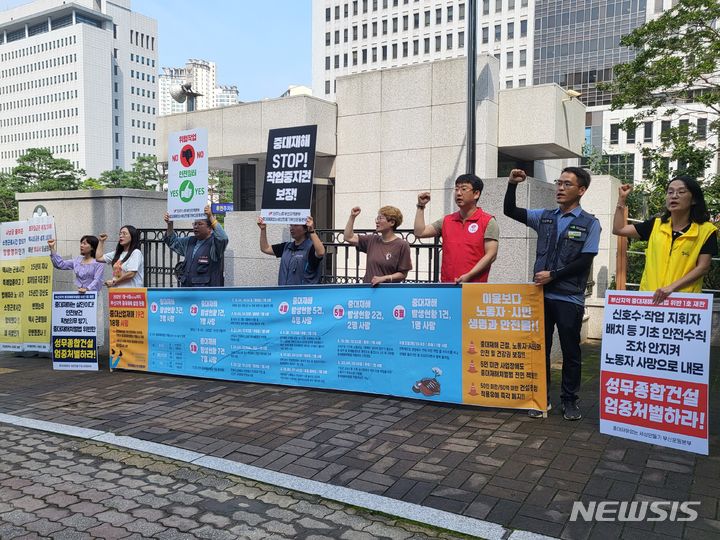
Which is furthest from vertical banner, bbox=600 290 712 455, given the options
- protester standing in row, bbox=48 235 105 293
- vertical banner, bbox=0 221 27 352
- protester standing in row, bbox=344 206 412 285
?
vertical banner, bbox=0 221 27 352

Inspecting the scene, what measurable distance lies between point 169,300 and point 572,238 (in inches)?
188

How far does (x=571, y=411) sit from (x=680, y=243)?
170cm

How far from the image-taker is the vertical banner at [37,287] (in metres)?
9.43

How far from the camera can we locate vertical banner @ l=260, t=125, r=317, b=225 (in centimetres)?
697

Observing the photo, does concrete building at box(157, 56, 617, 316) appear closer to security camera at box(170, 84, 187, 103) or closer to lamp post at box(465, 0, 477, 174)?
security camera at box(170, 84, 187, 103)

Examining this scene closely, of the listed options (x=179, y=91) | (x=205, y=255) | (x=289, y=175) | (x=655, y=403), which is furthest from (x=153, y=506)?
(x=179, y=91)

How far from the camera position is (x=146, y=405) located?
634 cm

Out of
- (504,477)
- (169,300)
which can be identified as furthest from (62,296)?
(504,477)

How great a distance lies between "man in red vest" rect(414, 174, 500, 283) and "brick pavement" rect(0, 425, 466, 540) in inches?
109

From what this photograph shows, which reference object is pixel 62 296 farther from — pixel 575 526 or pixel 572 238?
pixel 575 526

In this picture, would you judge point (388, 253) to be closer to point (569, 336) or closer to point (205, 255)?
point (569, 336)

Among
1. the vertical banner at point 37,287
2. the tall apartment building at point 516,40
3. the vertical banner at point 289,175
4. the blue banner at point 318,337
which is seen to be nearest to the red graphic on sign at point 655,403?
the blue banner at point 318,337

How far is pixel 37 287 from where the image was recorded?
31.2ft

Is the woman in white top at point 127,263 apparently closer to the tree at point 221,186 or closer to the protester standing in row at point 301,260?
the protester standing in row at point 301,260
